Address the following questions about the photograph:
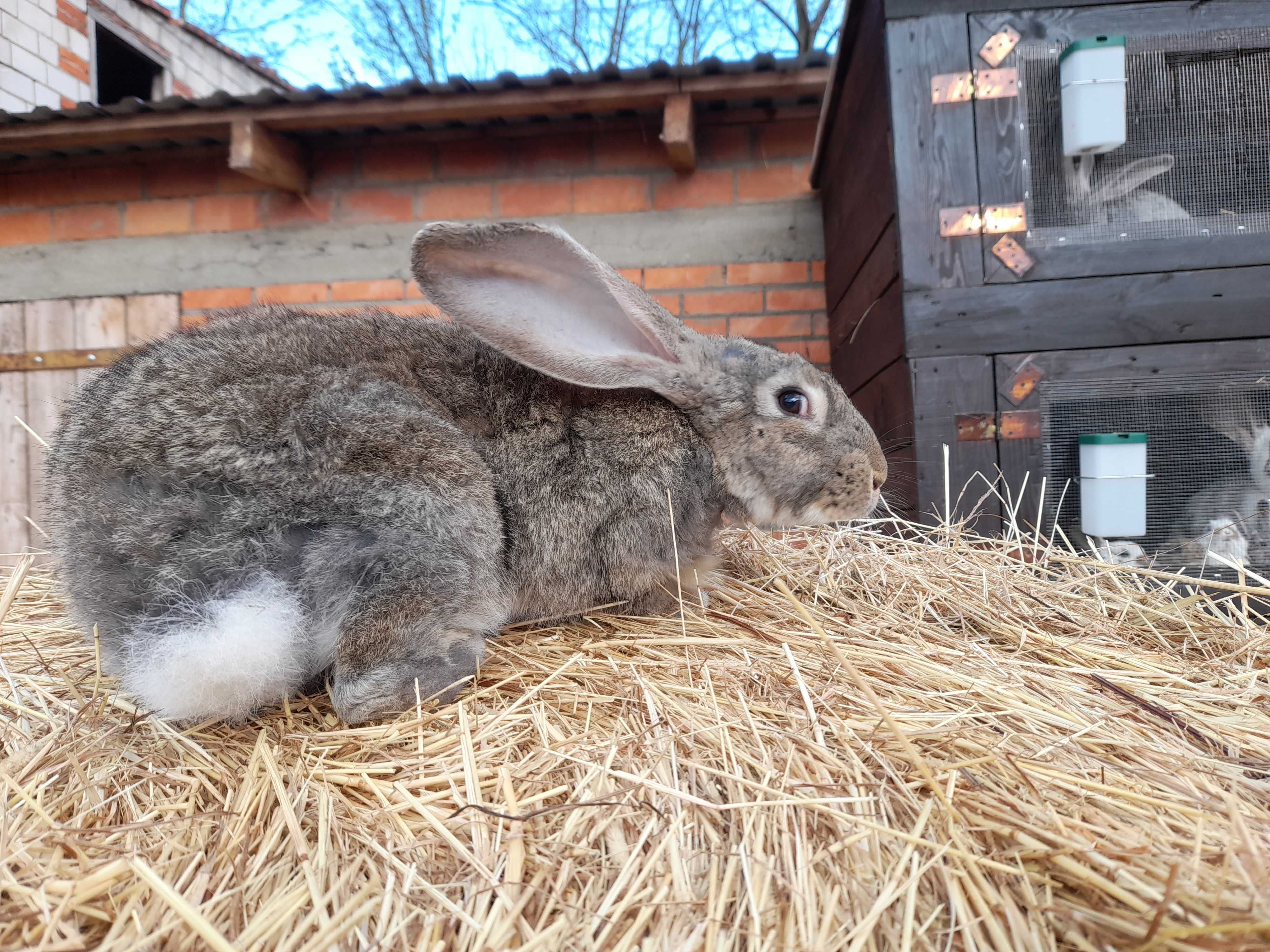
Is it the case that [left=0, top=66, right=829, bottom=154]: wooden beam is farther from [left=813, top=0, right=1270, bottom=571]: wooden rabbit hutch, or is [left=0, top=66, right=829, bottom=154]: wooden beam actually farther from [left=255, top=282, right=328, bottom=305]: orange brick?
[left=813, top=0, right=1270, bottom=571]: wooden rabbit hutch

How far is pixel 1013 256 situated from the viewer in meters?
2.89

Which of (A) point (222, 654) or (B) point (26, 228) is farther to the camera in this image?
(B) point (26, 228)

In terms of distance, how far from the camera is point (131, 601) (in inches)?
51.5

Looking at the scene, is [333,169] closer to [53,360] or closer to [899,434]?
[53,360]

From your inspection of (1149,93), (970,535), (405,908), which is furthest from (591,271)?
(1149,93)

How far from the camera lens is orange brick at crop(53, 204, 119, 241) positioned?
16.2 ft

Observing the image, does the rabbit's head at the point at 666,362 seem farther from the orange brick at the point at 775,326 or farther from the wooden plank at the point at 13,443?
the wooden plank at the point at 13,443

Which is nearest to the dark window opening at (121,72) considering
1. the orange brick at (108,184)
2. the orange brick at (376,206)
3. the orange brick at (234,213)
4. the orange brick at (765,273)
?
the orange brick at (108,184)

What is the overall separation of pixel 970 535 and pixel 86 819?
2635 millimetres

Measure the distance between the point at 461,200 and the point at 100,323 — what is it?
2.74 meters

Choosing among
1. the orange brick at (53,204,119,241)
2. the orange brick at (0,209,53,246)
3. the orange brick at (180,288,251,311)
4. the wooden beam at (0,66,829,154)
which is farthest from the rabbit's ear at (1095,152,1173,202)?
the orange brick at (0,209,53,246)

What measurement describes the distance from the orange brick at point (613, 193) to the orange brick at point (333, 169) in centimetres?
157

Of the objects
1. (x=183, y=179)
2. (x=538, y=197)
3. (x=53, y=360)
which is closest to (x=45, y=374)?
(x=53, y=360)

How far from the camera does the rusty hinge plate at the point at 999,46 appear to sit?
287cm
